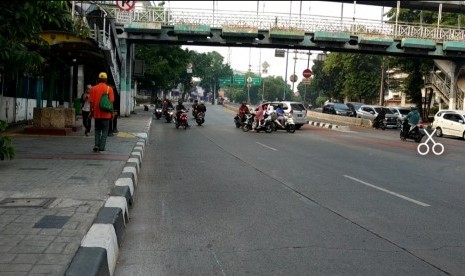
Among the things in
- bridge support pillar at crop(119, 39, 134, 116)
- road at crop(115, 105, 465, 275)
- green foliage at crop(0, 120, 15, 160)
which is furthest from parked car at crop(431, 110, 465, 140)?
green foliage at crop(0, 120, 15, 160)

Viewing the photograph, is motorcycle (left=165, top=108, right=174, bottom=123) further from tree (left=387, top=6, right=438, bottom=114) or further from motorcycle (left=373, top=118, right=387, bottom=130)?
tree (left=387, top=6, right=438, bottom=114)

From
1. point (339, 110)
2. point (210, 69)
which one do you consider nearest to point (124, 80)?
point (339, 110)

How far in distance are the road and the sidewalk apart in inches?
16.5

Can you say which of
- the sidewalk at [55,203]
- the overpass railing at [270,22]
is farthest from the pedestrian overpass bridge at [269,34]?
the sidewalk at [55,203]

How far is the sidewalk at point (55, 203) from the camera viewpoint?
394 centimetres

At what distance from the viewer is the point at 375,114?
126ft

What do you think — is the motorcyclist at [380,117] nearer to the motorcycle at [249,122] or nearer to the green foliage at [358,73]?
the motorcycle at [249,122]

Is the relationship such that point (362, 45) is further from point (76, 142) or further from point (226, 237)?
point (226, 237)

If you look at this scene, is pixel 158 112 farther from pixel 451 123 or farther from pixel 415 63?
pixel 415 63

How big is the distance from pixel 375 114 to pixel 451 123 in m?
10.2

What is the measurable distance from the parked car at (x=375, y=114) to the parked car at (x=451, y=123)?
5332mm

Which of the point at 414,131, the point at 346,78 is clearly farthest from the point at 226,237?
the point at 346,78

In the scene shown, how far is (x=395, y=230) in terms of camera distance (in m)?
5.63

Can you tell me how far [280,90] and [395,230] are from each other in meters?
142
